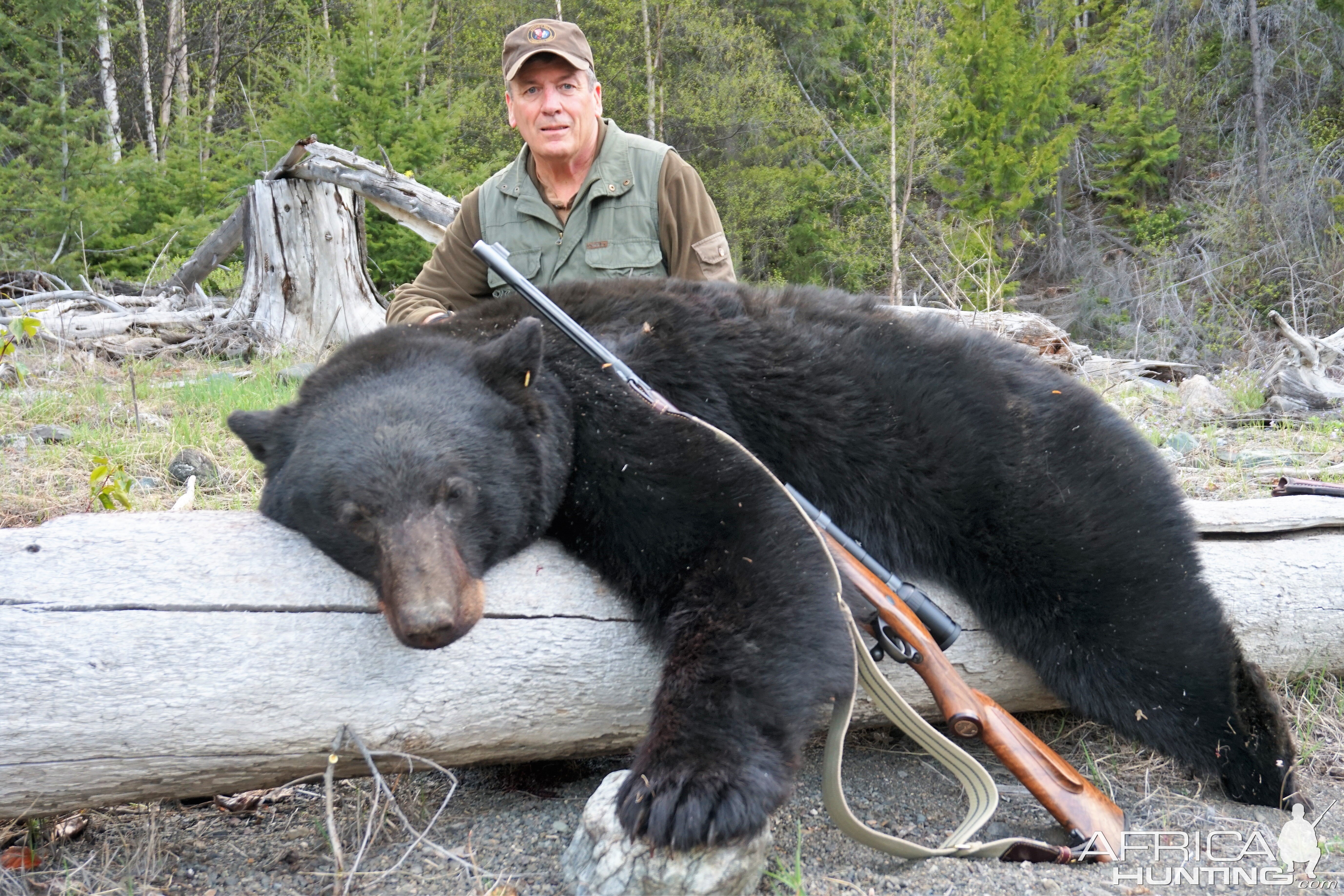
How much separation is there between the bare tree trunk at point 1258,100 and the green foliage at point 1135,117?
5.87 feet

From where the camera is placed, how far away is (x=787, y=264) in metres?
20.9

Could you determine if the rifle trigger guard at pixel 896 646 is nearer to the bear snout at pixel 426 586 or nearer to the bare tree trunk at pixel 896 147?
the bear snout at pixel 426 586

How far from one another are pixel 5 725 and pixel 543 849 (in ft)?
3.55

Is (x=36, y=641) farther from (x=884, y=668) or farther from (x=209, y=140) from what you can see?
(x=209, y=140)

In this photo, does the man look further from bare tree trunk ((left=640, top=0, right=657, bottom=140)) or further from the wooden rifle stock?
bare tree trunk ((left=640, top=0, right=657, bottom=140))

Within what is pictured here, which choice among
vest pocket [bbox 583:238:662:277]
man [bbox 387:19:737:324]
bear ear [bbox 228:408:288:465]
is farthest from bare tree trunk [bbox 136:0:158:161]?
bear ear [bbox 228:408:288:465]

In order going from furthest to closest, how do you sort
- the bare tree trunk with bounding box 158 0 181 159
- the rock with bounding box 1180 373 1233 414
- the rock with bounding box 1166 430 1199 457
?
the bare tree trunk with bounding box 158 0 181 159, the rock with bounding box 1180 373 1233 414, the rock with bounding box 1166 430 1199 457

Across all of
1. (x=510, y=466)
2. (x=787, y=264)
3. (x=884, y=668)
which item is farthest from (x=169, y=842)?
(x=787, y=264)

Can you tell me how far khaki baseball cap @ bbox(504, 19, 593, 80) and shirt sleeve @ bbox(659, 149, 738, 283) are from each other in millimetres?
563

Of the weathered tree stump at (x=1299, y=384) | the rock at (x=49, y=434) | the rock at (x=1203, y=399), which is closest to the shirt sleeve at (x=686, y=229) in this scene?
the rock at (x=49, y=434)

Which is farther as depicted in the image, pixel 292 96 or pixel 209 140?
pixel 209 140

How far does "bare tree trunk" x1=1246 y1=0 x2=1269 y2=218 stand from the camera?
53.1 ft

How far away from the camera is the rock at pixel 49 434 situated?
436cm

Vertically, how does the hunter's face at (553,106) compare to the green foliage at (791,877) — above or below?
above
